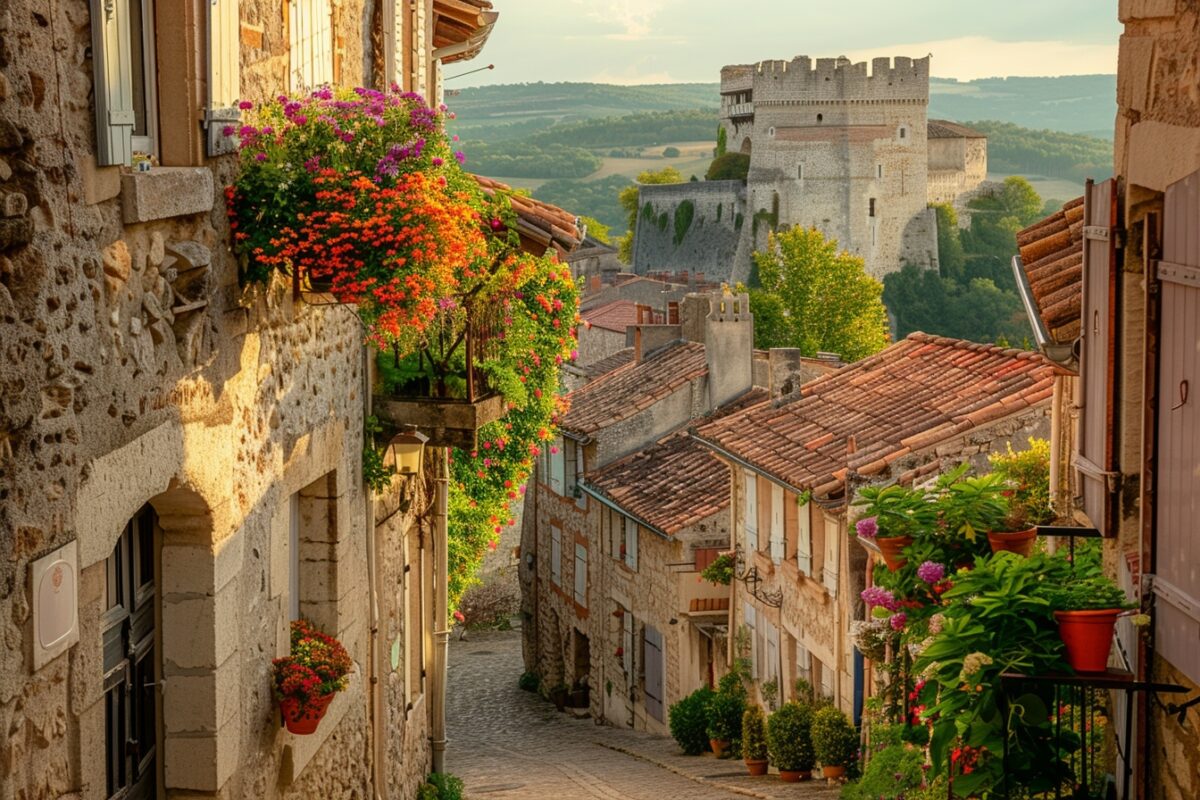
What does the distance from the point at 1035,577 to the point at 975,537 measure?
116 centimetres

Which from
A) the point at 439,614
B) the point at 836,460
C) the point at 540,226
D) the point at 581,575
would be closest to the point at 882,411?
the point at 836,460

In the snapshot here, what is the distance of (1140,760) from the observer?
5148mm

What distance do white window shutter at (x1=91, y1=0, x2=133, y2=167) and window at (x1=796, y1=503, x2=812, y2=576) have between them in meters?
12.0

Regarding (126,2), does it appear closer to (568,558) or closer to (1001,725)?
(1001,725)

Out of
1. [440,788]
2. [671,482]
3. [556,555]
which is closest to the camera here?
[440,788]

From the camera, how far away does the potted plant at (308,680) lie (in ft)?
22.5

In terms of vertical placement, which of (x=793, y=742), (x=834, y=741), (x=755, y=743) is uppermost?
(x=834, y=741)

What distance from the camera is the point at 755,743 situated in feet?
56.9

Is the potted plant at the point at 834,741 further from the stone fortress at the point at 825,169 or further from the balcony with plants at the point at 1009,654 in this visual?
the stone fortress at the point at 825,169

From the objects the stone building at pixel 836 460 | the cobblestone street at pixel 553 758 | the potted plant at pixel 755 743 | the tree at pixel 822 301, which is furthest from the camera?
the tree at pixel 822 301

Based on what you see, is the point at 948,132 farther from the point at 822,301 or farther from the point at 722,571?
the point at 722,571

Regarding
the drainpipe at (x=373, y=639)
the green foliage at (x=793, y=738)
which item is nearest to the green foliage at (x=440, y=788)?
the drainpipe at (x=373, y=639)

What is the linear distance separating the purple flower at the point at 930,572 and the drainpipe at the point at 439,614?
5.77 m

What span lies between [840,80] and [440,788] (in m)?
76.9
